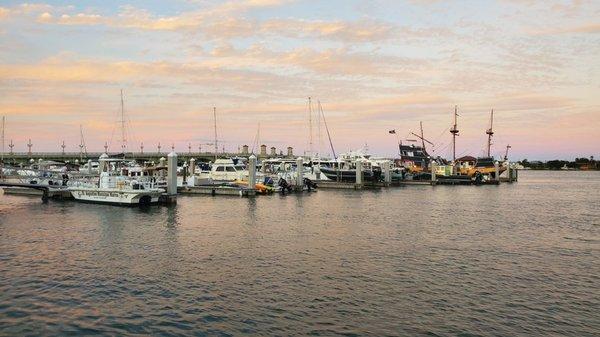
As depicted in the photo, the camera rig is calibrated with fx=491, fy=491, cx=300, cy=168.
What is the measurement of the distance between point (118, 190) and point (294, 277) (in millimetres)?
33068

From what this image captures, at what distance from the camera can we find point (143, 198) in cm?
4906

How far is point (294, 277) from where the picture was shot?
21.5 metres

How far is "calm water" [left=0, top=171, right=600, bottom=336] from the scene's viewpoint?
1594cm

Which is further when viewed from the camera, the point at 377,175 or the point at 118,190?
the point at 377,175

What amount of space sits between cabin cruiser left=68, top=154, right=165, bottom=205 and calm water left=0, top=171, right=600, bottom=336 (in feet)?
27.2

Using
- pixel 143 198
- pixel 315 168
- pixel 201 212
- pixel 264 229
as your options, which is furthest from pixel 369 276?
pixel 315 168

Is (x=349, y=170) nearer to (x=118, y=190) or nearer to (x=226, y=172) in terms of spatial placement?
(x=226, y=172)

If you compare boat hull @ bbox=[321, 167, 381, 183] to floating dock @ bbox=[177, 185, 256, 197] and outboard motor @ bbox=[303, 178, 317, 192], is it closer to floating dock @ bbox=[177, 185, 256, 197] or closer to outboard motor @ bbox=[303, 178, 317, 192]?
outboard motor @ bbox=[303, 178, 317, 192]

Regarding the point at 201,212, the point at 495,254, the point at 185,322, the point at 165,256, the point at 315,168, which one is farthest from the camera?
the point at 315,168

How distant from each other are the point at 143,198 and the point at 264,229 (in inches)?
747

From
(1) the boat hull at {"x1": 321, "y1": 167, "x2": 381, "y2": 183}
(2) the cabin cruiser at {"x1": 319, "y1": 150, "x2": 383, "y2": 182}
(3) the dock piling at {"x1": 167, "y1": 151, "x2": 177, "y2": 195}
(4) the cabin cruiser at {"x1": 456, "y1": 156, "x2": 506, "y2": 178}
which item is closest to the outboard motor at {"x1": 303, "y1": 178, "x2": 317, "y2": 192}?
(2) the cabin cruiser at {"x1": 319, "y1": 150, "x2": 383, "y2": 182}

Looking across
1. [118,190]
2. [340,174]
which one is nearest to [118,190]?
[118,190]

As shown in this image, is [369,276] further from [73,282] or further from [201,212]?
[201,212]

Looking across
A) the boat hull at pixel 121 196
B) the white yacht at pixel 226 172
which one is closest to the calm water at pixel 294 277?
the boat hull at pixel 121 196
